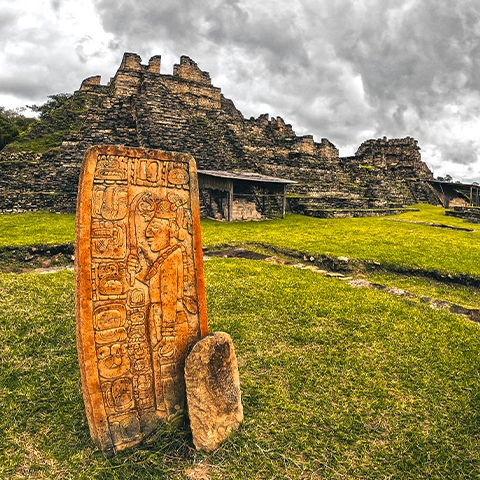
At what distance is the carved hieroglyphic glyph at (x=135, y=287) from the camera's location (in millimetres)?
2730

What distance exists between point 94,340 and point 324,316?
12.4ft

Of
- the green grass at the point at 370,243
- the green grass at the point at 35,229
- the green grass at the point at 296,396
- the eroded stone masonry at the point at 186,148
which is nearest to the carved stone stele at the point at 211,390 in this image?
the green grass at the point at 296,396

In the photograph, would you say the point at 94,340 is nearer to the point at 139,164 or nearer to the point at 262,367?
the point at 139,164

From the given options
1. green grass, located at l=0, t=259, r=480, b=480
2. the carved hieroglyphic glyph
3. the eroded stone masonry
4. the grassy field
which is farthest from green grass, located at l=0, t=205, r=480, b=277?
the carved hieroglyphic glyph

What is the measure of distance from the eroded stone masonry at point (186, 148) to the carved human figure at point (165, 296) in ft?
51.4

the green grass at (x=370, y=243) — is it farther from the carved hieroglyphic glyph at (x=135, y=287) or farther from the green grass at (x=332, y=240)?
the carved hieroglyphic glyph at (x=135, y=287)

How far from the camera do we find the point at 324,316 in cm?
547

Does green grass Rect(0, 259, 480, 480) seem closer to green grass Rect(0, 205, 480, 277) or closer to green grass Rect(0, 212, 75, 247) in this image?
green grass Rect(0, 205, 480, 277)

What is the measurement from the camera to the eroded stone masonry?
56.4 ft

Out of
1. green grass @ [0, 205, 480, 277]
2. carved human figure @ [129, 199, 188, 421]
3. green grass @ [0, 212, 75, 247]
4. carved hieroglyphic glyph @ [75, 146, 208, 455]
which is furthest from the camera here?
green grass @ [0, 212, 75, 247]

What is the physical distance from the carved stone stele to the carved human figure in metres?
0.17

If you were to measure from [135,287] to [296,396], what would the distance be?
83.4 inches

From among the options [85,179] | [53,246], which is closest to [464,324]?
[85,179]

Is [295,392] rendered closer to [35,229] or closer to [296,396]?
[296,396]
